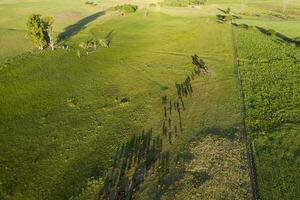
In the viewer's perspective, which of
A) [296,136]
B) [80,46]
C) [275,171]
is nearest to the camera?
[275,171]

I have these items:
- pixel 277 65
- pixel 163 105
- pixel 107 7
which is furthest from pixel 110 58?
pixel 107 7

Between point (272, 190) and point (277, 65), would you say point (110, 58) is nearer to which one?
point (277, 65)

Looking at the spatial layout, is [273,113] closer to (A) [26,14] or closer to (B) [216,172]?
(B) [216,172]

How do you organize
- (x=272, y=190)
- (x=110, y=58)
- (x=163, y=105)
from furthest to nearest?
(x=110, y=58) < (x=163, y=105) < (x=272, y=190)

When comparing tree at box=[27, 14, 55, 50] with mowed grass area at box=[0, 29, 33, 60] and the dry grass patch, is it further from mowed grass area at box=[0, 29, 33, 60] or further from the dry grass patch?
the dry grass patch

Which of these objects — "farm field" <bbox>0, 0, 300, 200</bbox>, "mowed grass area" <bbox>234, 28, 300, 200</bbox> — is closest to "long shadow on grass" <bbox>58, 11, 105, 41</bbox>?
"farm field" <bbox>0, 0, 300, 200</bbox>

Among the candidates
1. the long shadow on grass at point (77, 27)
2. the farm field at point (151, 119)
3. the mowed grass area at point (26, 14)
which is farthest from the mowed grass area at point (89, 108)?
the mowed grass area at point (26, 14)

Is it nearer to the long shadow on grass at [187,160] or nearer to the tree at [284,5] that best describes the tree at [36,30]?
the long shadow on grass at [187,160]
